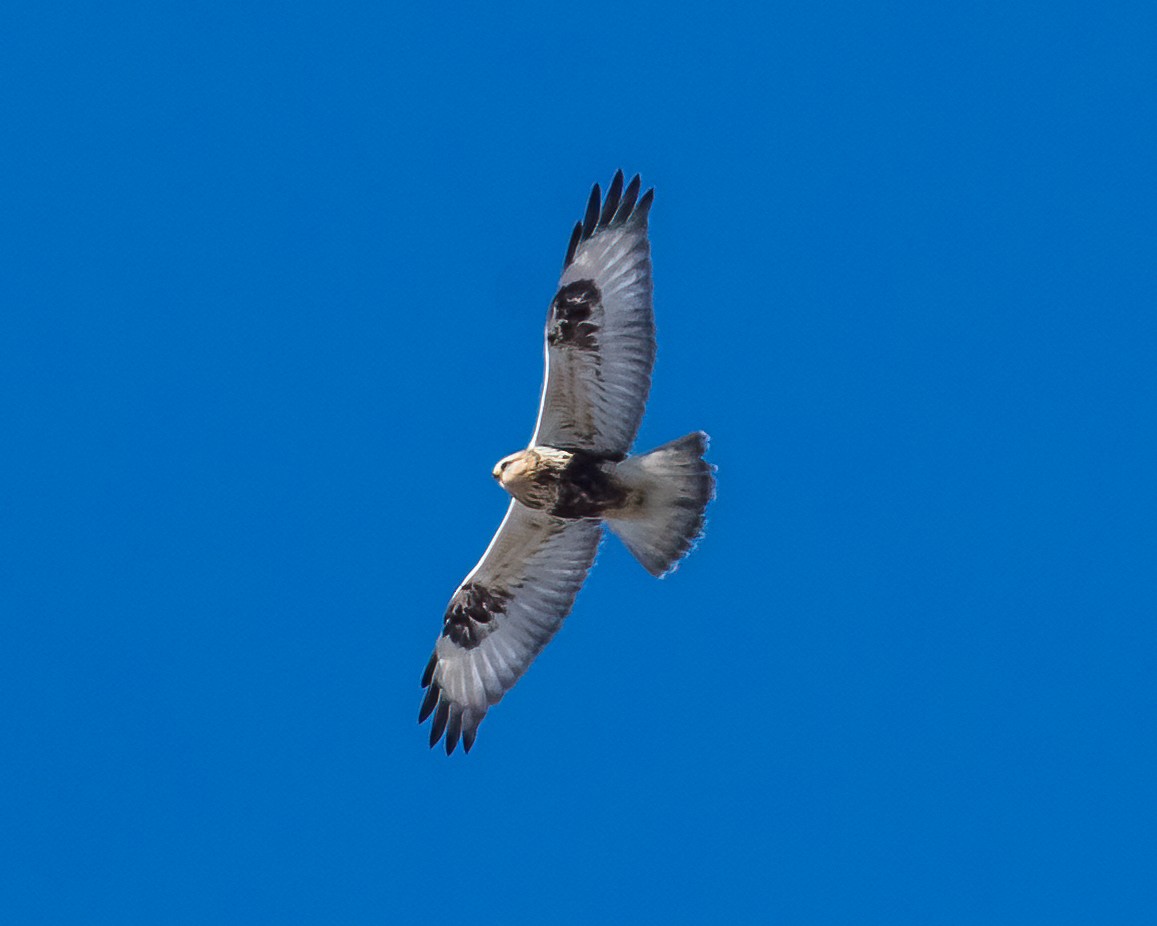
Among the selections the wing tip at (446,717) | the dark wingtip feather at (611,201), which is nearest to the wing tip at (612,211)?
the dark wingtip feather at (611,201)

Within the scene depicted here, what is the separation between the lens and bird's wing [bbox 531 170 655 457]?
1117cm

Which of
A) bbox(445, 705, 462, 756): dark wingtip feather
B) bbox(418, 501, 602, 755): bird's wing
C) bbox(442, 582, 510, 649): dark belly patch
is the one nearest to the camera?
bbox(418, 501, 602, 755): bird's wing

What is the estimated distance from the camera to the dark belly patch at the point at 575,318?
36.6 feet

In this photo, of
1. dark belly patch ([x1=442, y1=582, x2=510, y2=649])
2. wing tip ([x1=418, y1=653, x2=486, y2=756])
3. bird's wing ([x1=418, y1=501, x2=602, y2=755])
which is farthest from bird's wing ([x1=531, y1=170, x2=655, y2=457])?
wing tip ([x1=418, y1=653, x2=486, y2=756])

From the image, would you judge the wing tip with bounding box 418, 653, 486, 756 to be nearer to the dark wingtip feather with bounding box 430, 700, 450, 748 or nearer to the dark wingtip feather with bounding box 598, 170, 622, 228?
the dark wingtip feather with bounding box 430, 700, 450, 748

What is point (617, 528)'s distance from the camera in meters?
11.6

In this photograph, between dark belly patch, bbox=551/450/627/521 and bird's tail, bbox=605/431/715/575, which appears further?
dark belly patch, bbox=551/450/627/521

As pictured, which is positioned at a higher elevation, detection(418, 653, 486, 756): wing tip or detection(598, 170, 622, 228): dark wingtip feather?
detection(598, 170, 622, 228): dark wingtip feather

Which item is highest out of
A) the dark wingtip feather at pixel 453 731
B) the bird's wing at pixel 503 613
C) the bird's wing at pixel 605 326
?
the bird's wing at pixel 605 326

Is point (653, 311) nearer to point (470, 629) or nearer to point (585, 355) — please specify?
point (585, 355)

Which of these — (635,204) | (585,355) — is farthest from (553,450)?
(635,204)

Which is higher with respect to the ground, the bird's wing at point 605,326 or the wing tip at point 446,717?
Result: the bird's wing at point 605,326

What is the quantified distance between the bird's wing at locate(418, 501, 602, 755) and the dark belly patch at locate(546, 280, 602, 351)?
3.81 ft

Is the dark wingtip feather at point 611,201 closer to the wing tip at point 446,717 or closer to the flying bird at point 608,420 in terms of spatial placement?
the flying bird at point 608,420
